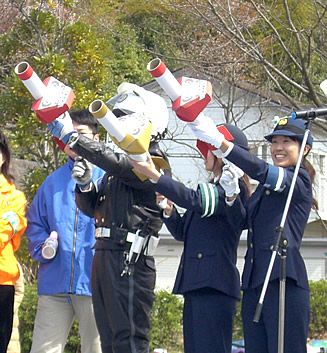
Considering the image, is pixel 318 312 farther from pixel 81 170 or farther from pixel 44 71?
pixel 81 170

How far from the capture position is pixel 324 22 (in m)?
9.68

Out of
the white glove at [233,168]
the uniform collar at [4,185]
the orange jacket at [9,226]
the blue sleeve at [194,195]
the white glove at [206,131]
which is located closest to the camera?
the white glove at [206,131]

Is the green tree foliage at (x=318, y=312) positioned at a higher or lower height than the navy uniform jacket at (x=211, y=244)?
higher

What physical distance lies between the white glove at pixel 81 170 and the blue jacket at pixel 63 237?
72cm

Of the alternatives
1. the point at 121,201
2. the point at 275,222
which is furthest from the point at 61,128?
the point at 275,222

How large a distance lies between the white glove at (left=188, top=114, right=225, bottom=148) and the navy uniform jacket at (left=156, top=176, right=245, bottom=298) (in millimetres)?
450

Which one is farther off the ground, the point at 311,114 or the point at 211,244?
the point at 311,114

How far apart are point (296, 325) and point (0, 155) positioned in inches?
86.4

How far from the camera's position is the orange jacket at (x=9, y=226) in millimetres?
5547

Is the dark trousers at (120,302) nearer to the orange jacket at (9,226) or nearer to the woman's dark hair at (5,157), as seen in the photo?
the orange jacket at (9,226)

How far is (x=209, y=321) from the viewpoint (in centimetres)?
491

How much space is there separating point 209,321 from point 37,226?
1527 mm

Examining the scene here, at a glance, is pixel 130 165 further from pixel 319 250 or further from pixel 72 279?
pixel 319 250

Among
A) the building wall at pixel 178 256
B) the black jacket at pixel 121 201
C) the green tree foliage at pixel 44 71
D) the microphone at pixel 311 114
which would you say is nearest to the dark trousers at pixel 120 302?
the black jacket at pixel 121 201
